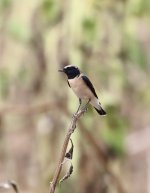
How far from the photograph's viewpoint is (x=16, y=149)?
566 centimetres

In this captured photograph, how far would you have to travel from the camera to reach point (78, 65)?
8.66 ft

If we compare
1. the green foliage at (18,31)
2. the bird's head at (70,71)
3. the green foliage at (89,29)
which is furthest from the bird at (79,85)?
the green foliage at (18,31)

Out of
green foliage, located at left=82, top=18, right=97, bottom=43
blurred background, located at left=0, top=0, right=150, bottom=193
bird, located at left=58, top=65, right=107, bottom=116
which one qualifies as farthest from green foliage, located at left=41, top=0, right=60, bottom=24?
bird, located at left=58, top=65, right=107, bottom=116

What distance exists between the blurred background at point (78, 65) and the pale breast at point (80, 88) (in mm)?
1450

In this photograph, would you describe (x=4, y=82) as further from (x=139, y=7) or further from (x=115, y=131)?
(x=139, y=7)

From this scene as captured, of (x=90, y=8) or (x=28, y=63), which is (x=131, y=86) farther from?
(x=90, y=8)

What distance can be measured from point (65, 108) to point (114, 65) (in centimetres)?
36

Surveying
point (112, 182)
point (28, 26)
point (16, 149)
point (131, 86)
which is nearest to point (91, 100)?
point (112, 182)

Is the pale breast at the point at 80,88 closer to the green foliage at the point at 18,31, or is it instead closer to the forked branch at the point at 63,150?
the forked branch at the point at 63,150

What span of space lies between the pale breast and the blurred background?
1450 millimetres

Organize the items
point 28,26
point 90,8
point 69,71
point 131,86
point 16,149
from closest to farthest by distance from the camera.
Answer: point 69,71 → point 90,8 → point 28,26 → point 131,86 → point 16,149

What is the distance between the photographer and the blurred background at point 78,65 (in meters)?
2.80

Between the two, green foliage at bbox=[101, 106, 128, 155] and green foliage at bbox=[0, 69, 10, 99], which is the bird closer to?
green foliage at bbox=[101, 106, 128, 155]

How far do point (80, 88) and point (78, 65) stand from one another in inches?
62.8
